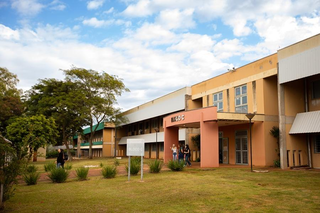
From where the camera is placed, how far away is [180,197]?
10.2 meters

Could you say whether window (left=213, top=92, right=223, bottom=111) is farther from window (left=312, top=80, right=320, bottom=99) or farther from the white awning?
window (left=312, top=80, right=320, bottom=99)

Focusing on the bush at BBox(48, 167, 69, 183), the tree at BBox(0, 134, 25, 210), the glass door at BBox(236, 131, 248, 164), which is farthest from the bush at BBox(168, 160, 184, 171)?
the tree at BBox(0, 134, 25, 210)

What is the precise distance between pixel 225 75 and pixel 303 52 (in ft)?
26.7

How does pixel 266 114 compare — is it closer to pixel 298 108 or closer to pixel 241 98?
pixel 298 108

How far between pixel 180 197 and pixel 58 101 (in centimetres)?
3339

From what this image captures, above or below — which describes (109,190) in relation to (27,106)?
below

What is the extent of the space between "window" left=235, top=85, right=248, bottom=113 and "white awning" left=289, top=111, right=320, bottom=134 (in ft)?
13.4

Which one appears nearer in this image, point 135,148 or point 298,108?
point 135,148

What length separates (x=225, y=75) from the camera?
26609 mm

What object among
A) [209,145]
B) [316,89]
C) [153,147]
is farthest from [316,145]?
[153,147]

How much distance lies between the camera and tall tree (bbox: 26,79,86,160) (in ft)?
130

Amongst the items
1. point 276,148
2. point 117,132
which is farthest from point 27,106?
point 276,148

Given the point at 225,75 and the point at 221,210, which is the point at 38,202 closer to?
the point at 221,210

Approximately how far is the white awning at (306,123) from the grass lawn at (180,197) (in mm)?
6724
